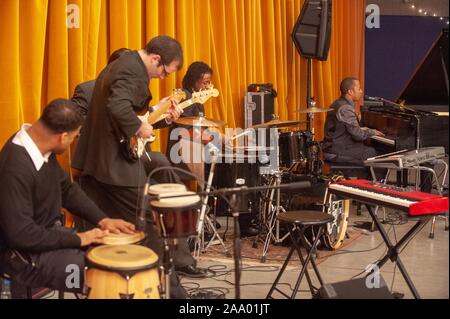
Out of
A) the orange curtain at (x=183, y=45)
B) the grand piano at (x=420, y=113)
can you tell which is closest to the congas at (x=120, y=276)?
the grand piano at (x=420, y=113)

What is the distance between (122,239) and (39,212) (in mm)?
402

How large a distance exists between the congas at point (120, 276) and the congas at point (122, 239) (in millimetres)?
173

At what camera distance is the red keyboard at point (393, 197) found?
3252mm

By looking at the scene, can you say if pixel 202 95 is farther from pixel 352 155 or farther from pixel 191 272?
pixel 352 155

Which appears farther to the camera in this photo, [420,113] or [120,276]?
[420,113]

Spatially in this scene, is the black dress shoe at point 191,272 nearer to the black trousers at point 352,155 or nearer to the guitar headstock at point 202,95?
the guitar headstock at point 202,95

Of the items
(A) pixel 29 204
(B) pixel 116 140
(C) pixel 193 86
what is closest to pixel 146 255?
(A) pixel 29 204

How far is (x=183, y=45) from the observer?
18.3 feet

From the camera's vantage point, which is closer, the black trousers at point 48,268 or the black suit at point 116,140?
the black trousers at point 48,268

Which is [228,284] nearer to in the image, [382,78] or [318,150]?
[318,150]

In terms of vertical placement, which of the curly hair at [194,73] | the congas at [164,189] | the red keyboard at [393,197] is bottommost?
the red keyboard at [393,197]

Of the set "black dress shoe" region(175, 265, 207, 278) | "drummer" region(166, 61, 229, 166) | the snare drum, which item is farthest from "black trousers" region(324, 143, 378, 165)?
"black dress shoe" region(175, 265, 207, 278)

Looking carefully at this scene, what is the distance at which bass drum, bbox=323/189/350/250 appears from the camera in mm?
4980

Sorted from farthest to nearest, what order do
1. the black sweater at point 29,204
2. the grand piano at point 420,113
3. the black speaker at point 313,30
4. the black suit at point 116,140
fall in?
the black speaker at point 313,30, the grand piano at point 420,113, the black suit at point 116,140, the black sweater at point 29,204
